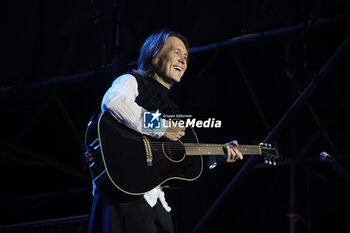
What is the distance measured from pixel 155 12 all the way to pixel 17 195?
2886 millimetres

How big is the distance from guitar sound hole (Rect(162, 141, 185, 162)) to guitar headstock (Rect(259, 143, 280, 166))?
0.70 meters

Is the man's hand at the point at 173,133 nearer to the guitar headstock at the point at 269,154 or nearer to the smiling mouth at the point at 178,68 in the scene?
the smiling mouth at the point at 178,68

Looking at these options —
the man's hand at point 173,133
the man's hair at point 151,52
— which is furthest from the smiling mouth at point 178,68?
the man's hand at point 173,133

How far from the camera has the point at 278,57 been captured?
14.9 feet

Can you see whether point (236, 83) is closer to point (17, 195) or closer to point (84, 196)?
point (84, 196)

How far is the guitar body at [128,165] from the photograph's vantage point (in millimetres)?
1884

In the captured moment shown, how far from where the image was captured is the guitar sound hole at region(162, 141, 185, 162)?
7.27 feet

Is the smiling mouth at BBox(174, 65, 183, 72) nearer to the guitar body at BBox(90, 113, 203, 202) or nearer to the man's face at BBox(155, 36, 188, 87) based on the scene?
the man's face at BBox(155, 36, 188, 87)

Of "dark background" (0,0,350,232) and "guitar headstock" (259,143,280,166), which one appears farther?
"dark background" (0,0,350,232)

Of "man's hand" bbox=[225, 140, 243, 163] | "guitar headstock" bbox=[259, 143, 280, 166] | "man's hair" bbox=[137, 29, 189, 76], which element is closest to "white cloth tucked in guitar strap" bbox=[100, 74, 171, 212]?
"man's hair" bbox=[137, 29, 189, 76]

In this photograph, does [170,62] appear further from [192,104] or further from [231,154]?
[192,104]

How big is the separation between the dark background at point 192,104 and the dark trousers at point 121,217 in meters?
1.27

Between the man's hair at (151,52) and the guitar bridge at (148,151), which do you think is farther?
the man's hair at (151,52)

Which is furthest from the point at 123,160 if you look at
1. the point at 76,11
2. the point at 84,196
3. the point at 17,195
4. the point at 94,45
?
the point at 17,195
